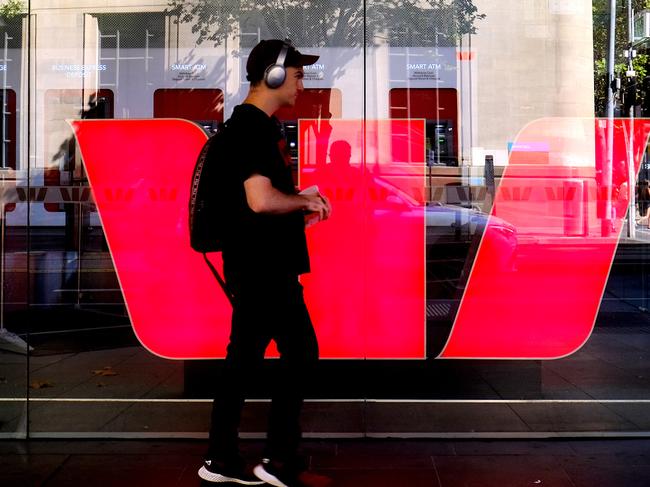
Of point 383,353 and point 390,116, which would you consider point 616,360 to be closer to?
point 383,353

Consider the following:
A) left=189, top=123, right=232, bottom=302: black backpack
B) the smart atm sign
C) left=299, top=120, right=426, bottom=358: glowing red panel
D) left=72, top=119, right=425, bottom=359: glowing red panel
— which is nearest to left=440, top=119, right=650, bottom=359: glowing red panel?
the smart atm sign

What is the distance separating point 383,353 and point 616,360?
1528 mm

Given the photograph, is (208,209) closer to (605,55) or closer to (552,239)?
(552,239)

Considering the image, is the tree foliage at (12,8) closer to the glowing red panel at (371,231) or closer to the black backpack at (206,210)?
the glowing red panel at (371,231)

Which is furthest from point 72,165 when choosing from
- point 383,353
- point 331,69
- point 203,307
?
point 383,353

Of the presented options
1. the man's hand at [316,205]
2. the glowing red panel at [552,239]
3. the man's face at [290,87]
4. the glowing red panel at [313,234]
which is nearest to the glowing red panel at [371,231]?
the glowing red panel at [313,234]

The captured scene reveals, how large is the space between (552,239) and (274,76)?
211 cm

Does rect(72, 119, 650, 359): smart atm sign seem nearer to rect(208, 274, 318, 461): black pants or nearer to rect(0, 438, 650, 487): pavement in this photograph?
rect(0, 438, 650, 487): pavement

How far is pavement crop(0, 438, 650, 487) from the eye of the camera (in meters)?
3.79

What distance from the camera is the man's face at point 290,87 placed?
141 inches

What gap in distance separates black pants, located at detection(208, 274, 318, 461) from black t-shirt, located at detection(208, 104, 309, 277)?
0.24 feet

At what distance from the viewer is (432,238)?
4750 mm

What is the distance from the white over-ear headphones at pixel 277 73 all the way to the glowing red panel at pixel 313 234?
117 centimetres

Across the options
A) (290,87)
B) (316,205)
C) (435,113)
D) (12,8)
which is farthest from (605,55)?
(12,8)
